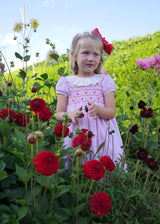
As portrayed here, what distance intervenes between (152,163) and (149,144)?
987mm

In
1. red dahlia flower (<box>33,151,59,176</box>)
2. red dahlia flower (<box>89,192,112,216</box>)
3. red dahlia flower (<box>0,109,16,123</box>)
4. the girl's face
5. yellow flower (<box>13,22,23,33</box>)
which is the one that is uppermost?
yellow flower (<box>13,22,23,33</box>)

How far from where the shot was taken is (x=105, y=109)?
1.47 meters

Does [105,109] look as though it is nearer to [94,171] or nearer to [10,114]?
[10,114]

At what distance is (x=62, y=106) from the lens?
61.5 inches

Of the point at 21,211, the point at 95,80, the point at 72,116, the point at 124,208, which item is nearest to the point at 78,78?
the point at 95,80

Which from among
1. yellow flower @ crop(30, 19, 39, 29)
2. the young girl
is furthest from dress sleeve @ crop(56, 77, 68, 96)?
yellow flower @ crop(30, 19, 39, 29)

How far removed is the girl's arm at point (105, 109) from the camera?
52.2 inches

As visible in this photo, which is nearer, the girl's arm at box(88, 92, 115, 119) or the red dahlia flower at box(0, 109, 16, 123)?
the red dahlia flower at box(0, 109, 16, 123)

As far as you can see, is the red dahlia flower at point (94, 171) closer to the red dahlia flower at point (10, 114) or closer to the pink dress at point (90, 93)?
the red dahlia flower at point (10, 114)

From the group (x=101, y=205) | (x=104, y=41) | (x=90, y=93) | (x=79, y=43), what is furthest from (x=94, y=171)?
(x=104, y=41)

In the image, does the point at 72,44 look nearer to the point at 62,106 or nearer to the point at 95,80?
the point at 95,80

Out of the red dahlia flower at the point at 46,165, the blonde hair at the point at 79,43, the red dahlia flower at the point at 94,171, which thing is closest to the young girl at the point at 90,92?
the blonde hair at the point at 79,43

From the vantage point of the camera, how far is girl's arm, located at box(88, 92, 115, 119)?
1327 millimetres

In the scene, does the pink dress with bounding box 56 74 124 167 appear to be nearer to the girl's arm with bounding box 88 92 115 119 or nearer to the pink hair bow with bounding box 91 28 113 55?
the girl's arm with bounding box 88 92 115 119
